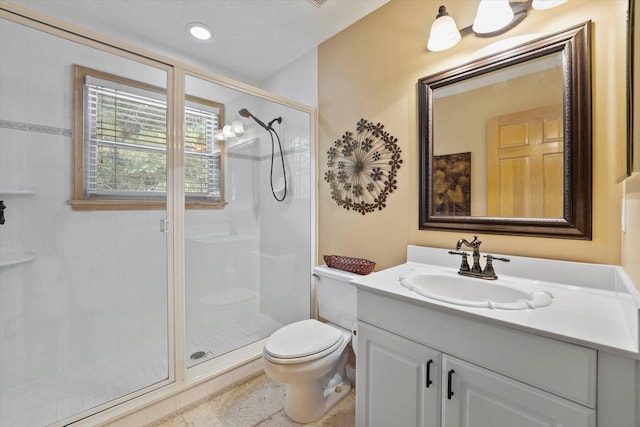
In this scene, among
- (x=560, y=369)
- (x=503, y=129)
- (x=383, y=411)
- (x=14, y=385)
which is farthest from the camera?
(x=14, y=385)

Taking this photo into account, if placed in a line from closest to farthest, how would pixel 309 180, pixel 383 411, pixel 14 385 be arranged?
pixel 383 411 → pixel 14 385 → pixel 309 180

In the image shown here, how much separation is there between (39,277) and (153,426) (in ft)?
3.47

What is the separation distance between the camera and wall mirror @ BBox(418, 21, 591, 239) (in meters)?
1.04

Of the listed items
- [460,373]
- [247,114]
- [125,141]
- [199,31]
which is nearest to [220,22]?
[199,31]

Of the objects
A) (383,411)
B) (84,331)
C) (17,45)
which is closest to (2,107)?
(17,45)

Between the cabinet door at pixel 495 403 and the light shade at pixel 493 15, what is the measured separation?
1392 mm

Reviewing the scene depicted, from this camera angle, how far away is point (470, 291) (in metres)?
1.17

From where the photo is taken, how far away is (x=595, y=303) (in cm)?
87

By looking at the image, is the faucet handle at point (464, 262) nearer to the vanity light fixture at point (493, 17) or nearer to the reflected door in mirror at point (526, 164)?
the reflected door in mirror at point (526, 164)

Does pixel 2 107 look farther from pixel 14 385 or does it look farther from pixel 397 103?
pixel 397 103

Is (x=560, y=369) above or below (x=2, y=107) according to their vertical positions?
below

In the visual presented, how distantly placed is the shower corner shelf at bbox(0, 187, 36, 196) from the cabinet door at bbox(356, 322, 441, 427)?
189 centimetres

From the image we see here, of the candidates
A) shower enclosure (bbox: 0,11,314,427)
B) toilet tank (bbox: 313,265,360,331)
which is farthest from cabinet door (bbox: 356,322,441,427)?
shower enclosure (bbox: 0,11,314,427)

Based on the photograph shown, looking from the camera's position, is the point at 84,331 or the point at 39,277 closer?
the point at 39,277
